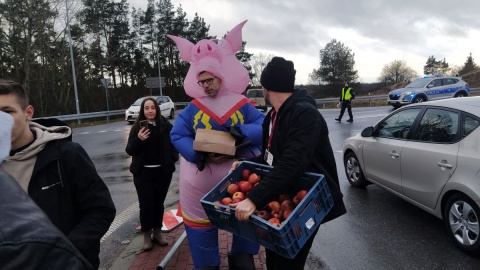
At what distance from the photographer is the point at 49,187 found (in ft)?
5.76

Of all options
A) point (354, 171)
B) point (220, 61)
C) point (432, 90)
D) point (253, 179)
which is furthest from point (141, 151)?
point (432, 90)

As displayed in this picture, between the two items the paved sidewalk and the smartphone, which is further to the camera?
the smartphone

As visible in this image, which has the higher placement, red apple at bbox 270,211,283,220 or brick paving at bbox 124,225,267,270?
red apple at bbox 270,211,283,220

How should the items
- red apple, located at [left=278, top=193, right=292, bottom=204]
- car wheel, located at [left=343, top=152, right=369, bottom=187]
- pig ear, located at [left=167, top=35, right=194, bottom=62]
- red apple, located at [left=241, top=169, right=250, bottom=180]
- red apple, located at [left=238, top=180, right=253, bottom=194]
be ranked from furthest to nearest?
car wheel, located at [left=343, top=152, right=369, bottom=187]
pig ear, located at [left=167, top=35, right=194, bottom=62]
red apple, located at [left=241, top=169, right=250, bottom=180]
red apple, located at [left=238, top=180, right=253, bottom=194]
red apple, located at [left=278, top=193, right=292, bottom=204]

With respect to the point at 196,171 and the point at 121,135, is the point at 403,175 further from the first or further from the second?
the point at 121,135

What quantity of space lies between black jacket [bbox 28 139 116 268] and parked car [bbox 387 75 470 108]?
773 inches

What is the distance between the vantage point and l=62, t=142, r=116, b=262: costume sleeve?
1776mm

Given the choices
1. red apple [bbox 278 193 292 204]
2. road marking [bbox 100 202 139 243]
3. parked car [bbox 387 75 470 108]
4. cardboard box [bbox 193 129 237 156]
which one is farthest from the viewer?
parked car [bbox 387 75 470 108]

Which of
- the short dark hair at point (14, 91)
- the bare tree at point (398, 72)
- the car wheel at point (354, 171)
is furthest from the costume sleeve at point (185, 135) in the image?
the bare tree at point (398, 72)

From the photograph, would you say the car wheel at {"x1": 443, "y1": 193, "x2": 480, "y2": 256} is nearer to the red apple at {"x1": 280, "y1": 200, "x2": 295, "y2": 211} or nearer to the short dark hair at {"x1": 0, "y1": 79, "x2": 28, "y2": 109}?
the red apple at {"x1": 280, "y1": 200, "x2": 295, "y2": 211}

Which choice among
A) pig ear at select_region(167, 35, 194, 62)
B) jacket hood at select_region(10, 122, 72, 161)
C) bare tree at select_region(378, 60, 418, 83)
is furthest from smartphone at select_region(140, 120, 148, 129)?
bare tree at select_region(378, 60, 418, 83)

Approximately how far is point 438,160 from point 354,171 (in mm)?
2356

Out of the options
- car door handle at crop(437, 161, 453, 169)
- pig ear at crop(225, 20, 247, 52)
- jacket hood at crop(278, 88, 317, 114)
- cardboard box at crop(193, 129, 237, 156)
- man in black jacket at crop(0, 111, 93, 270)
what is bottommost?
car door handle at crop(437, 161, 453, 169)

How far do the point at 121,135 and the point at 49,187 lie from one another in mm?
14365
